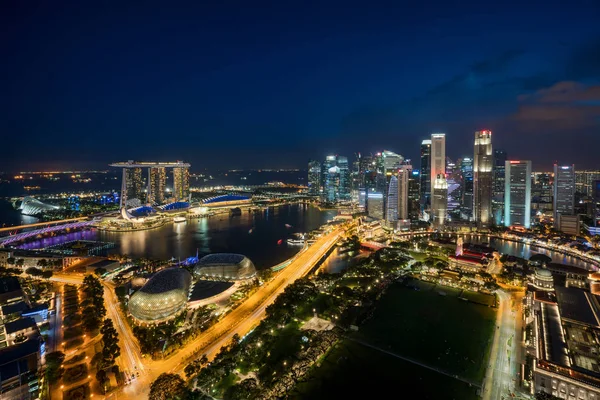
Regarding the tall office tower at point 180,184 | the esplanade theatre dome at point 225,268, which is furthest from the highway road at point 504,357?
the tall office tower at point 180,184

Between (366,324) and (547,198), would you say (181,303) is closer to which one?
(366,324)

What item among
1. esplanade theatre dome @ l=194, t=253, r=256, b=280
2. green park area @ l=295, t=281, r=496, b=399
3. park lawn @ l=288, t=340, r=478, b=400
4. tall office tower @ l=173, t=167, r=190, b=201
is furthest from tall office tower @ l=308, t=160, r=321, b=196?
park lawn @ l=288, t=340, r=478, b=400

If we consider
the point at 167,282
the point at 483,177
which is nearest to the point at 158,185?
the point at 167,282

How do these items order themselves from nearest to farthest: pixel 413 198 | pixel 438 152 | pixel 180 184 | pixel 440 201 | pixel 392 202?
pixel 440 201
pixel 392 202
pixel 438 152
pixel 413 198
pixel 180 184

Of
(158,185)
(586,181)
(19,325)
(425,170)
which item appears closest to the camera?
(19,325)

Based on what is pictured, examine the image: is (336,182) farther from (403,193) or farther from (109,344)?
(109,344)

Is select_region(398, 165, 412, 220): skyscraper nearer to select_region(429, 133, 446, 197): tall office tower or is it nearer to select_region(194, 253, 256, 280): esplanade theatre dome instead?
select_region(429, 133, 446, 197): tall office tower
